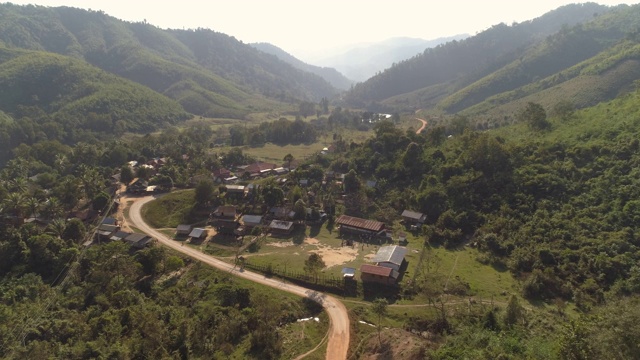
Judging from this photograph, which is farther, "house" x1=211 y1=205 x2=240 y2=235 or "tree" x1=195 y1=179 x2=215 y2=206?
"tree" x1=195 y1=179 x2=215 y2=206

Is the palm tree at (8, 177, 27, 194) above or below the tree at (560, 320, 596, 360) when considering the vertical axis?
above

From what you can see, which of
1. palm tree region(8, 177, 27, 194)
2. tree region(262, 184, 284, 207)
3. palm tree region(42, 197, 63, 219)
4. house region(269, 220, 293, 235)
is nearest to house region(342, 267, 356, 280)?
house region(269, 220, 293, 235)

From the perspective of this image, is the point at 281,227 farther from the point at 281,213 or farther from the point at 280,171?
the point at 280,171

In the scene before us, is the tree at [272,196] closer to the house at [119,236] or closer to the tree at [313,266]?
the house at [119,236]

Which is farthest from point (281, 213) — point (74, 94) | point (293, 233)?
point (74, 94)

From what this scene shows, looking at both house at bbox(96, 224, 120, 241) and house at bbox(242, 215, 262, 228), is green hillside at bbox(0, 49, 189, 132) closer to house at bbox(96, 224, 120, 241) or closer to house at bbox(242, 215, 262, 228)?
house at bbox(96, 224, 120, 241)

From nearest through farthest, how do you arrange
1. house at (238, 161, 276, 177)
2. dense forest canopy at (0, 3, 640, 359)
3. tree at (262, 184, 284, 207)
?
1. dense forest canopy at (0, 3, 640, 359)
2. tree at (262, 184, 284, 207)
3. house at (238, 161, 276, 177)
